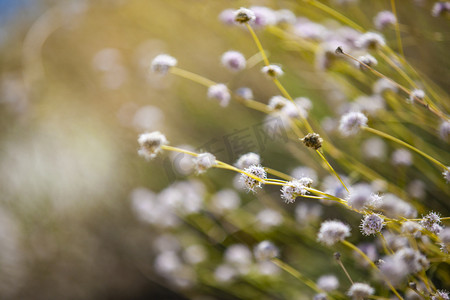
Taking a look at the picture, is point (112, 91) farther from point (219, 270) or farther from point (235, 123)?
point (219, 270)

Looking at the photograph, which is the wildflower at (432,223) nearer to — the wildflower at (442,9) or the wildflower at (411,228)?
the wildflower at (411,228)

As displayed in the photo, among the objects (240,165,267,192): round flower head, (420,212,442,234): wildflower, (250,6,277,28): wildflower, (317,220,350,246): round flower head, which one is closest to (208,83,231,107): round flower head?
(250,6,277,28): wildflower

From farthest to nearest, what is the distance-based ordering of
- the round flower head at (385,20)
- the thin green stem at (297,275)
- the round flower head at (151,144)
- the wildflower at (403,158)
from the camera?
the wildflower at (403,158) < the round flower head at (385,20) < the thin green stem at (297,275) < the round flower head at (151,144)

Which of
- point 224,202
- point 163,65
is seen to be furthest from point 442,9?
point 224,202

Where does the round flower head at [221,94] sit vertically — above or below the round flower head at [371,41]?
below

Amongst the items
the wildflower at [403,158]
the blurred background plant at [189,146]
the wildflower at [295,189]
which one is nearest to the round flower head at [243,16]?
the blurred background plant at [189,146]

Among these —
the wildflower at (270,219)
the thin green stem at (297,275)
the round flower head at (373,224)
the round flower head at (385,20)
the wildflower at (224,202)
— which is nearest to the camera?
the round flower head at (373,224)

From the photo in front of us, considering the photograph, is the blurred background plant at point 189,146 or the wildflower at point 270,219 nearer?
the blurred background plant at point 189,146

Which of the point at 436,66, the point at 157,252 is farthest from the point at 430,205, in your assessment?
Result: the point at 157,252

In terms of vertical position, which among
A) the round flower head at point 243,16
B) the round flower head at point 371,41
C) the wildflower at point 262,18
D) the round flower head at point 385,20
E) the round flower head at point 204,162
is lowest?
the round flower head at point 204,162

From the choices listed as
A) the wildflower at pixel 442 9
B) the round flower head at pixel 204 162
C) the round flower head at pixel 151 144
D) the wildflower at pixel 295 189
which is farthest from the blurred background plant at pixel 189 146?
the round flower head at pixel 151 144
